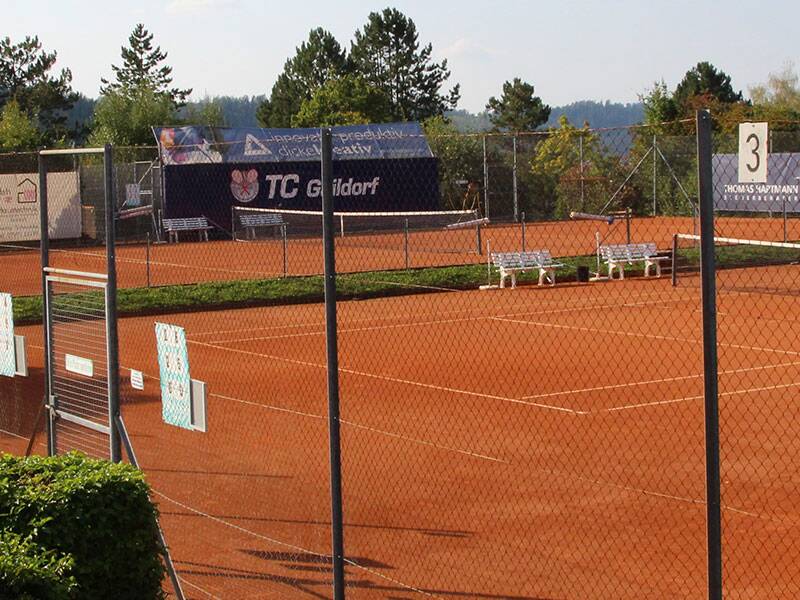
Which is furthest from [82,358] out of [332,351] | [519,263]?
[519,263]

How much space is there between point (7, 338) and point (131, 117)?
2604 inches

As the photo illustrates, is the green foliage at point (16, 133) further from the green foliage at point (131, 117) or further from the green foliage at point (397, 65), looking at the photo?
the green foliage at point (397, 65)

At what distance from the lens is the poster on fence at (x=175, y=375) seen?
8305 millimetres

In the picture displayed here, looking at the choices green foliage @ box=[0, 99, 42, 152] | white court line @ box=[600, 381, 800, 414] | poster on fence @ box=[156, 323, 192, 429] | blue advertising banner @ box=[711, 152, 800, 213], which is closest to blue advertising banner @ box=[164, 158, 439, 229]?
green foliage @ box=[0, 99, 42, 152]

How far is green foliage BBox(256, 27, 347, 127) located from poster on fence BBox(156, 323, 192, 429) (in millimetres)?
96153

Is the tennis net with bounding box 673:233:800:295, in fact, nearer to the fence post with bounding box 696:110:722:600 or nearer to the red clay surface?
the red clay surface

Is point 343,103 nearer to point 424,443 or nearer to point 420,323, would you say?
point 420,323

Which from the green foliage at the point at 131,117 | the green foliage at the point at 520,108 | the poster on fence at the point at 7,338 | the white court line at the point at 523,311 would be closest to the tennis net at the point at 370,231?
the white court line at the point at 523,311

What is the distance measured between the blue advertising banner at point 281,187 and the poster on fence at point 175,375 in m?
37.5

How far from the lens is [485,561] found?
31.0ft

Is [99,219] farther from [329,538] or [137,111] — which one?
[137,111]

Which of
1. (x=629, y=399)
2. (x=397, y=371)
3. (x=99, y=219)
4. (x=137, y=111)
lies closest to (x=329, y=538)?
(x=629, y=399)

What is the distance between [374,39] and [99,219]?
68.7 m

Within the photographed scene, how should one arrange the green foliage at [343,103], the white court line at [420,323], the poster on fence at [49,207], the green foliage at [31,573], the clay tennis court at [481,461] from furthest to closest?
the green foliage at [343,103] < the poster on fence at [49,207] < the white court line at [420,323] < the clay tennis court at [481,461] < the green foliage at [31,573]
